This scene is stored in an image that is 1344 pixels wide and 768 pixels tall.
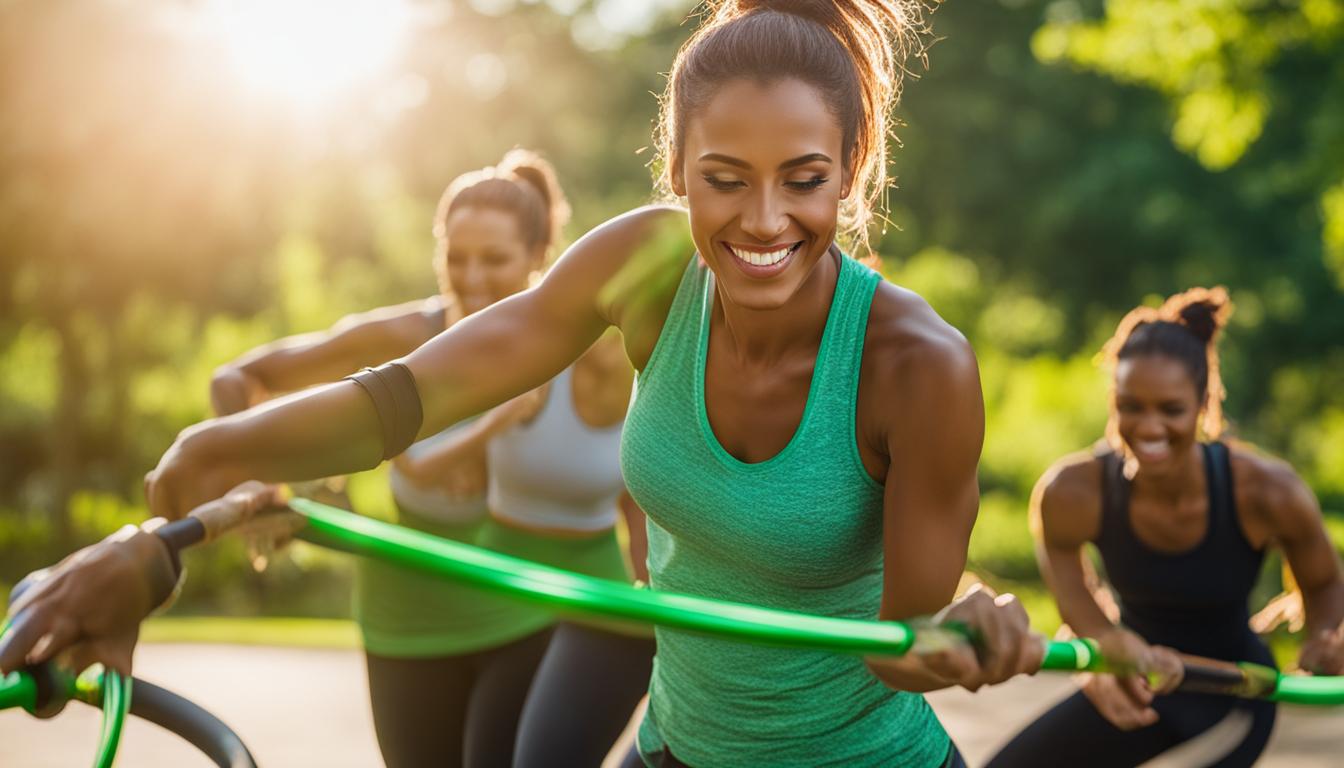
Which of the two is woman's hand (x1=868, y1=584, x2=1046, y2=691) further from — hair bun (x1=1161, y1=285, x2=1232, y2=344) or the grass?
the grass

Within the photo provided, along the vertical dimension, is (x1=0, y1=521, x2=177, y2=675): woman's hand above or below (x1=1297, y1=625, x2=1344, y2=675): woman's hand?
above

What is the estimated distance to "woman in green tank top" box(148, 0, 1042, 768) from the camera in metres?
1.96

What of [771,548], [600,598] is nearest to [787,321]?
[771,548]

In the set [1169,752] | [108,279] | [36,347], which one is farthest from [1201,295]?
[36,347]

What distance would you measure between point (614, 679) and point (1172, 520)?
5.29ft

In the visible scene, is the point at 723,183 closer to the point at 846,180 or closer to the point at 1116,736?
the point at 846,180

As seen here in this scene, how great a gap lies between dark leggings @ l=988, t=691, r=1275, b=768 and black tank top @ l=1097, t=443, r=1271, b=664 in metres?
0.25

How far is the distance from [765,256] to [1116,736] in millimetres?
2050

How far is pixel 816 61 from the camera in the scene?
2.11 m

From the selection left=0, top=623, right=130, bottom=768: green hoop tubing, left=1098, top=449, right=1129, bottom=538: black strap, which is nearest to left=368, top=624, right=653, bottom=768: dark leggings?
left=1098, top=449, right=1129, bottom=538: black strap

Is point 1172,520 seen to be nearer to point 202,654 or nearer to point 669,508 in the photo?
point 669,508

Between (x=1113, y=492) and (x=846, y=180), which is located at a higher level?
(x=846, y=180)

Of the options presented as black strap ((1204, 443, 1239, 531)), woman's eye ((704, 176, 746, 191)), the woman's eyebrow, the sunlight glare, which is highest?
the sunlight glare

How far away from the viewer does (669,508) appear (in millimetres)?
2191
